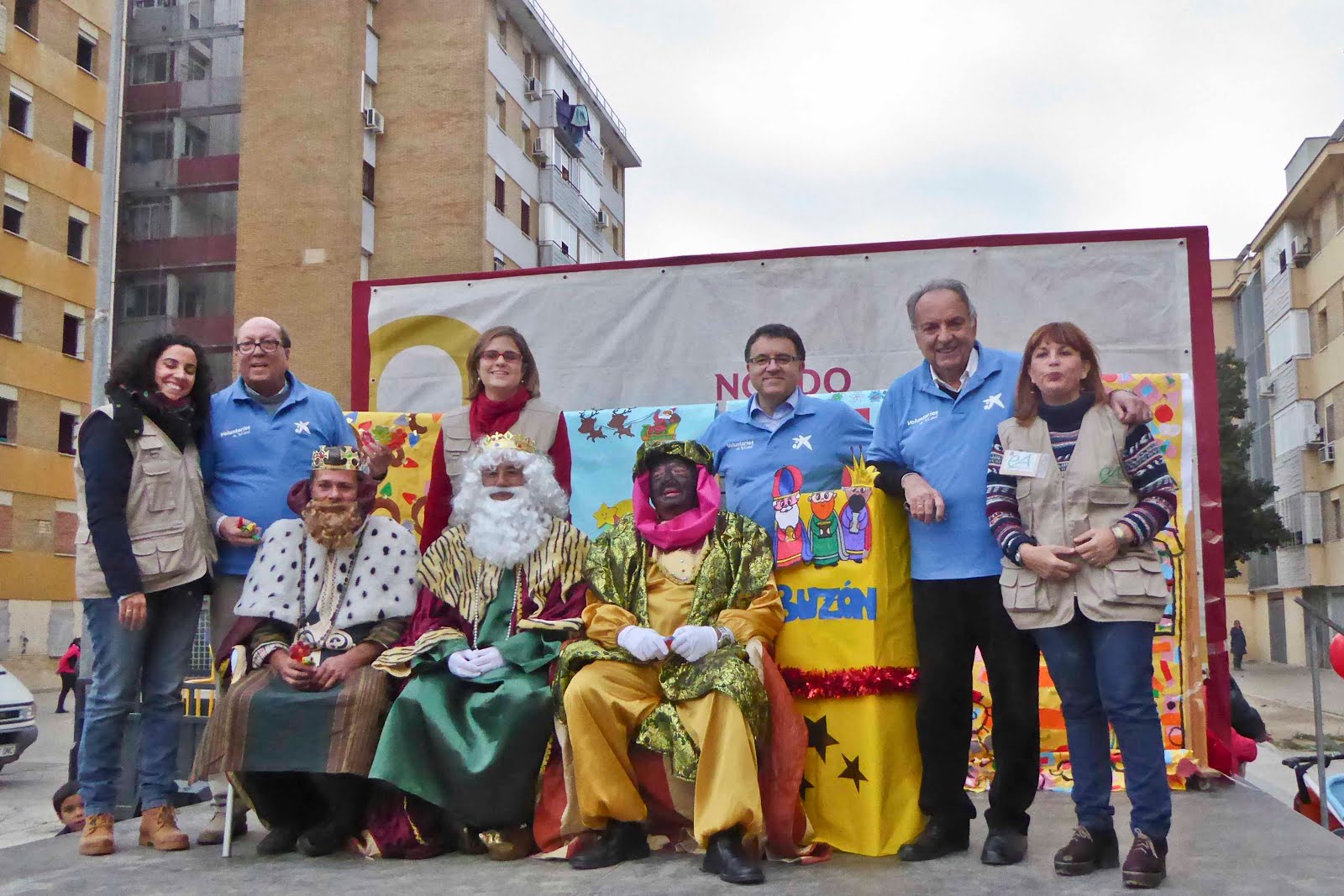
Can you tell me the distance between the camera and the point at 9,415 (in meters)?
25.9

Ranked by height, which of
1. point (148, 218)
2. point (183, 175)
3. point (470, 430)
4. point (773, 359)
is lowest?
point (470, 430)

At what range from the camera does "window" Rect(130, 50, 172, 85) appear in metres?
32.4

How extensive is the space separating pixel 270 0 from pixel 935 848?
99.7 feet

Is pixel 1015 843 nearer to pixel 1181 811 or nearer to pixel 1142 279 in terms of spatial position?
pixel 1181 811

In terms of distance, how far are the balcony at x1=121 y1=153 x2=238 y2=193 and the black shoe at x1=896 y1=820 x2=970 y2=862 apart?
29990 mm

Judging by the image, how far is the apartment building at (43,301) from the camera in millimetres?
25656

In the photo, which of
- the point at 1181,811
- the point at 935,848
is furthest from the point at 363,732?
the point at 1181,811

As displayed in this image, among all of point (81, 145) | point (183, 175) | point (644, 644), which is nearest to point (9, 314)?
Result: point (81, 145)

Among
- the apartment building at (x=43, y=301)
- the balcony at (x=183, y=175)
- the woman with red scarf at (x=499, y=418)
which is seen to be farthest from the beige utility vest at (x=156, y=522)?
the balcony at (x=183, y=175)

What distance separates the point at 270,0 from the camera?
30250 mm

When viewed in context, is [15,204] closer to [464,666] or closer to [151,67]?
[151,67]

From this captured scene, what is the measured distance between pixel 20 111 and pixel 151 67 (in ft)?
21.9

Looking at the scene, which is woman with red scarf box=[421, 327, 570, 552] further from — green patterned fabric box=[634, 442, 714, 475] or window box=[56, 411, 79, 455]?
window box=[56, 411, 79, 455]

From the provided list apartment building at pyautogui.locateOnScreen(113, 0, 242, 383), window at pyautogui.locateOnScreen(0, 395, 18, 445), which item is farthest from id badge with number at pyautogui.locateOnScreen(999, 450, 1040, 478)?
apartment building at pyautogui.locateOnScreen(113, 0, 242, 383)
